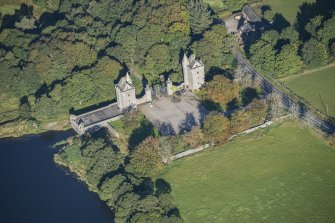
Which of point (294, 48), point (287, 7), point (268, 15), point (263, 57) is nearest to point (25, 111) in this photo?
point (263, 57)

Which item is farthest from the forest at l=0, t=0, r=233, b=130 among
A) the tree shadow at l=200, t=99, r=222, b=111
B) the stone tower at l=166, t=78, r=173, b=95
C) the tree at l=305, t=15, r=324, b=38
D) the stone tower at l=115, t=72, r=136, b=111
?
the tree at l=305, t=15, r=324, b=38

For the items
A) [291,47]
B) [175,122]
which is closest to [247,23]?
[291,47]

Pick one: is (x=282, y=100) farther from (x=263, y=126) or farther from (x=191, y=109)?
(x=191, y=109)

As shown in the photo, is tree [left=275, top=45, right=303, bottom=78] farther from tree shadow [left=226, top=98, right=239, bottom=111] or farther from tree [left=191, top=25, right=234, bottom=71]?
tree shadow [left=226, top=98, right=239, bottom=111]

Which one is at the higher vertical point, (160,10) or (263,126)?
(160,10)

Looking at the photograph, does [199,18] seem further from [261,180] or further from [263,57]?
[261,180]
